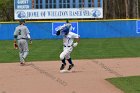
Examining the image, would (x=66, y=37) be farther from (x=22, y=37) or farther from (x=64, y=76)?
(x=22, y=37)

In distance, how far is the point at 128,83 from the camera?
12.4 metres

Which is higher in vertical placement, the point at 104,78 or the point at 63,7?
the point at 63,7

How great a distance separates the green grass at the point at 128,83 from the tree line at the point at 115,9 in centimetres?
3807

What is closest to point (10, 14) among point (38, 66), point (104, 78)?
point (38, 66)

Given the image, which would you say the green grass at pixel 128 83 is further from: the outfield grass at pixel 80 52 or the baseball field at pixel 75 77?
the outfield grass at pixel 80 52

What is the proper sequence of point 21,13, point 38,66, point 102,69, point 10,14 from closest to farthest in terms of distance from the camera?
point 102,69
point 38,66
point 21,13
point 10,14

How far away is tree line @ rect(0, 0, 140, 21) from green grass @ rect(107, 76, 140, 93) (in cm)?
3807

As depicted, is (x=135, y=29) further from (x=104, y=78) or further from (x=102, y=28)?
(x=104, y=78)

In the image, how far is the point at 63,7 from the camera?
41.7m

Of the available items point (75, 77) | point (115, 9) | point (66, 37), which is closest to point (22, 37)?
point (66, 37)

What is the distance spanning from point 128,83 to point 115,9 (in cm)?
4948

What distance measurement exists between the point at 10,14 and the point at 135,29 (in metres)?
32.6

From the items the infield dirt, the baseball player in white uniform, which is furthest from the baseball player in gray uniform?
the baseball player in white uniform

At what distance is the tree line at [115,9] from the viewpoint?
182 ft
